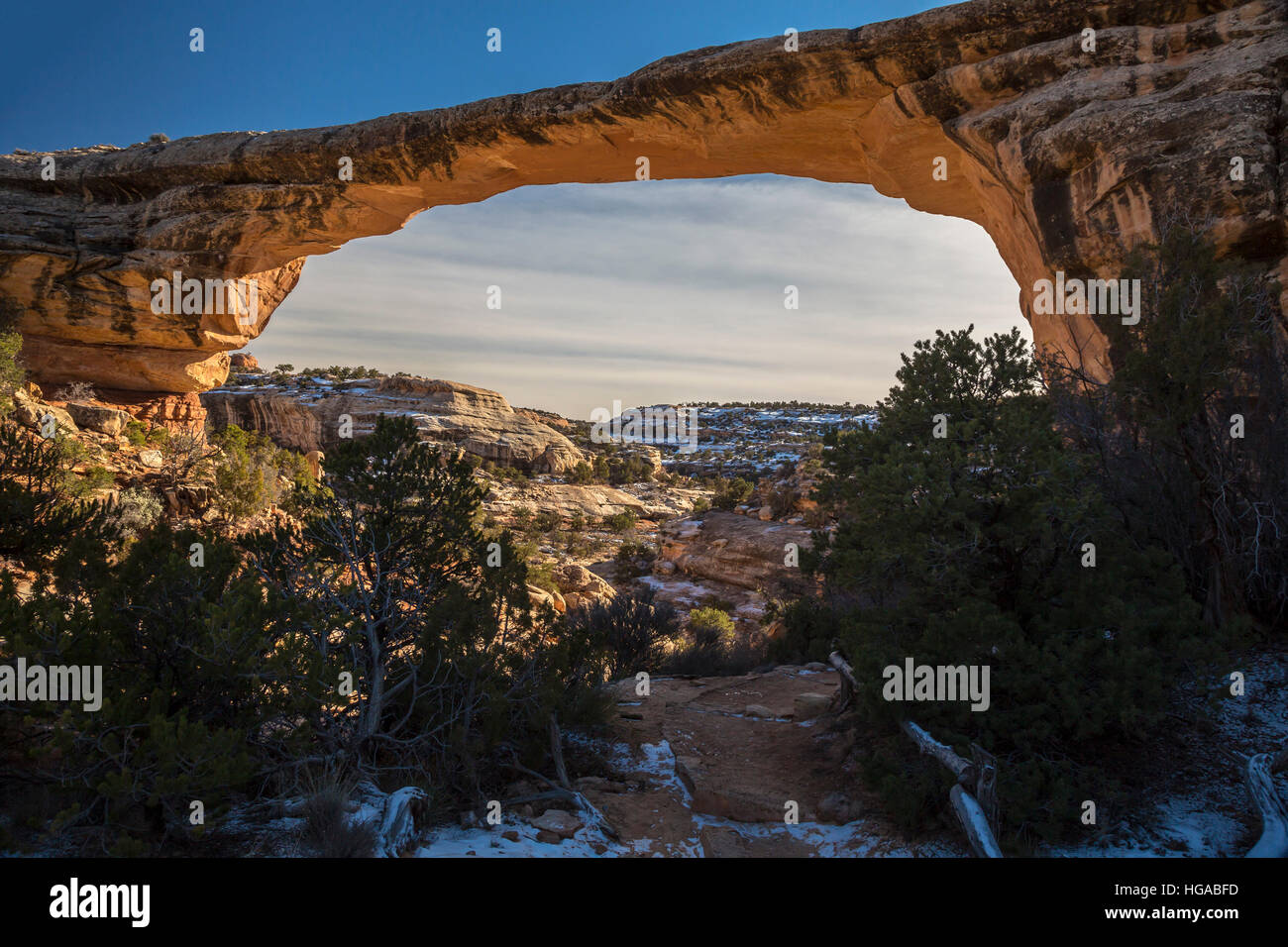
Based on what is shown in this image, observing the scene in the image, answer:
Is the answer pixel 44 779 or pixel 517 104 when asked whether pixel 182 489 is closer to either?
pixel 517 104

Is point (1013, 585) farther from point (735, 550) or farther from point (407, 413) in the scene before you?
point (407, 413)

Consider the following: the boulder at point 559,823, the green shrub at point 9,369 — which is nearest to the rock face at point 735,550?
the boulder at point 559,823

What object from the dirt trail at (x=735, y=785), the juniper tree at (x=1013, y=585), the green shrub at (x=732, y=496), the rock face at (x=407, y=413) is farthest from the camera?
the rock face at (x=407, y=413)

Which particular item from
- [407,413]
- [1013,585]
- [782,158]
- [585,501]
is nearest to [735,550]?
[782,158]

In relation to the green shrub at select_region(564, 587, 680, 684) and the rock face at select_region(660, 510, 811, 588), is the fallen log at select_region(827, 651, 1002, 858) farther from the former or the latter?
the rock face at select_region(660, 510, 811, 588)

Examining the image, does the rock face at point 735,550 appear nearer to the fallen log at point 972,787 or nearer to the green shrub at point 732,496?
the green shrub at point 732,496

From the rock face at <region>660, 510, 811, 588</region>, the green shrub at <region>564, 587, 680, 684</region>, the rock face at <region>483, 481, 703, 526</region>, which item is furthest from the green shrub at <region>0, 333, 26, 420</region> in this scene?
the rock face at <region>660, 510, 811, 588</region>

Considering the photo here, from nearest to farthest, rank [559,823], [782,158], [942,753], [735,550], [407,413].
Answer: [942,753]
[559,823]
[782,158]
[735,550]
[407,413]
